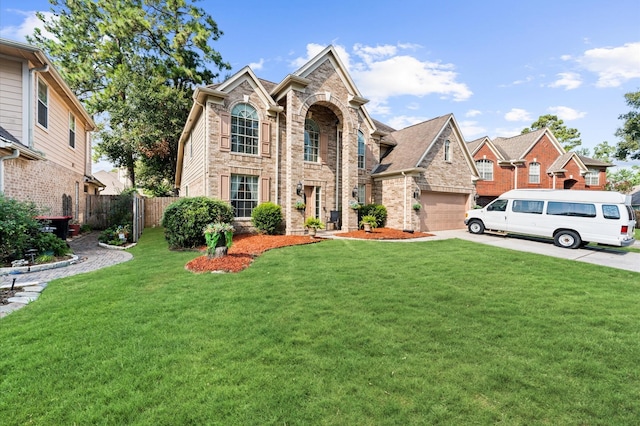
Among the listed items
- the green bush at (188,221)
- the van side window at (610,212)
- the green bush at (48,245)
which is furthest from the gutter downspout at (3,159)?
the van side window at (610,212)

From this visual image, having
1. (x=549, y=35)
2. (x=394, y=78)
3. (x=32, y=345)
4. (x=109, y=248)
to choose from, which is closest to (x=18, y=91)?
(x=109, y=248)

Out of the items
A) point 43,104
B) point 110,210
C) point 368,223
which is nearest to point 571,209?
point 368,223

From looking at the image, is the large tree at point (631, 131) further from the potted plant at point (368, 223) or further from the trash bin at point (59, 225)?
the trash bin at point (59, 225)

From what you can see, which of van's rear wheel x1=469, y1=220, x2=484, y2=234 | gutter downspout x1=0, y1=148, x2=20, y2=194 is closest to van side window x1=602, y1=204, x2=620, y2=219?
van's rear wheel x1=469, y1=220, x2=484, y2=234

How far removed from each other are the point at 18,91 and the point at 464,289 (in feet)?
48.1

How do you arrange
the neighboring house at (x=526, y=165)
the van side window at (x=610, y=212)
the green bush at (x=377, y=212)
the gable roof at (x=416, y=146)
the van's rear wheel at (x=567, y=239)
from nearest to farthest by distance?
the van side window at (x=610, y=212), the van's rear wheel at (x=567, y=239), the gable roof at (x=416, y=146), the green bush at (x=377, y=212), the neighboring house at (x=526, y=165)

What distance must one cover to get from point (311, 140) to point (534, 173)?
21612 mm

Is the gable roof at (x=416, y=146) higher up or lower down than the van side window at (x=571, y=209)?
higher up

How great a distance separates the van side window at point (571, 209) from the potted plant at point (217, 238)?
12.5 metres

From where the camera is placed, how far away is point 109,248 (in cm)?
1061

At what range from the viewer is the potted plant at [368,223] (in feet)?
45.4

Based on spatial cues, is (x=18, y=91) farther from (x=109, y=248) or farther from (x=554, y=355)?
(x=554, y=355)

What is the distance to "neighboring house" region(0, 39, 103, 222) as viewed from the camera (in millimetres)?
8727

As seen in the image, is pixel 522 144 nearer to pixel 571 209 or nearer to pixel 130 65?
pixel 571 209
